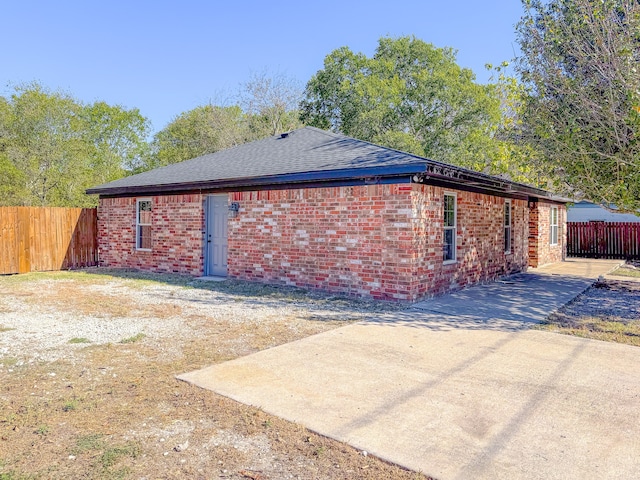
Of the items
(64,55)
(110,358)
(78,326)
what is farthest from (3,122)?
(110,358)

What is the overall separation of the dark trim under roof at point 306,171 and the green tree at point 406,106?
1207cm

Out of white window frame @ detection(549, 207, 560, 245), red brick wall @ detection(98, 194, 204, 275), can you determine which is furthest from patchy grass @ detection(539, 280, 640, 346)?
red brick wall @ detection(98, 194, 204, 275)

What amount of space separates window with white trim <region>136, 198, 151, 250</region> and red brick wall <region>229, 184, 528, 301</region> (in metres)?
3.57

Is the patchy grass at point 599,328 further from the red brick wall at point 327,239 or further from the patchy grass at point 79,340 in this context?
the patchy grass at point 79,340

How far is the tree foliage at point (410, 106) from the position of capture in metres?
26.1

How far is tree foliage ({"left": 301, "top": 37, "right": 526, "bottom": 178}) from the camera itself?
2612 cm

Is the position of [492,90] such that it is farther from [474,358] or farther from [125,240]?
[474,358]

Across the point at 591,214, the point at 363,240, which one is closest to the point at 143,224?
the point at 363,240

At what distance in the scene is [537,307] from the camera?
8406 mm

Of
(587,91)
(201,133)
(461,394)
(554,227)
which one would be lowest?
(461,394)

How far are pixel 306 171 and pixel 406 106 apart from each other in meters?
19.7

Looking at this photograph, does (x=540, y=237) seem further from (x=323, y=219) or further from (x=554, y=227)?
(x=323, y=219)

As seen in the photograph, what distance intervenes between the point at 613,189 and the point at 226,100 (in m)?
28.2

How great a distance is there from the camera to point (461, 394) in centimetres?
418
